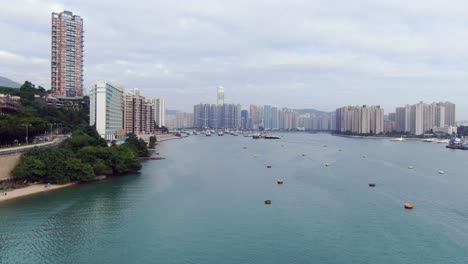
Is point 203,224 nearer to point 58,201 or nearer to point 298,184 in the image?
point 58,201

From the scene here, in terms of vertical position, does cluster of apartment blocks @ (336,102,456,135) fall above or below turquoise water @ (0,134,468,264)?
above

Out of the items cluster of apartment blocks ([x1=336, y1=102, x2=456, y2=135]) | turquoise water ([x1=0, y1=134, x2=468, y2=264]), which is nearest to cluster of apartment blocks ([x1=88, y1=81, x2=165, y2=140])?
turquoise water ([x1=0, y1=134, x2=468, y2=264])

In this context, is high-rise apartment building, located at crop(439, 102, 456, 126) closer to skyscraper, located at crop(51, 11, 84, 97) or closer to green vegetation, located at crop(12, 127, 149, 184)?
skyscraper, located at crop(51, 11, 84, 97)

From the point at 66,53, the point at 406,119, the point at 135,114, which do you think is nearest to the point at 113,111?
the point at 66,53

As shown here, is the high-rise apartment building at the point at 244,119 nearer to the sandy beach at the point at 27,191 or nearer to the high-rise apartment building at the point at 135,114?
the high-rise apartment building at the point at 135,114

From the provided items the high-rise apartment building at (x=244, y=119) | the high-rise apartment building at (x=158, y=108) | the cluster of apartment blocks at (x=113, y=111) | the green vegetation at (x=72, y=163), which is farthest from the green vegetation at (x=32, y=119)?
the high-rise apartment building at (x=244, y=119)

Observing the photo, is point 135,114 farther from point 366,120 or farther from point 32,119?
point 366,120

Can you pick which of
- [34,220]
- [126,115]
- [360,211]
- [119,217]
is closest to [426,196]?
[360,211]

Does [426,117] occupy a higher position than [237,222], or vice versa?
[426,117]

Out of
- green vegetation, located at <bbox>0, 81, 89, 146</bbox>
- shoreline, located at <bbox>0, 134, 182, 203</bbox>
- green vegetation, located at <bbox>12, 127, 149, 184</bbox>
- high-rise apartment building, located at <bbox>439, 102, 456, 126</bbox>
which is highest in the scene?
high-rise apartment building, located at <bbox>439, 102, 456, 126</bbox>
